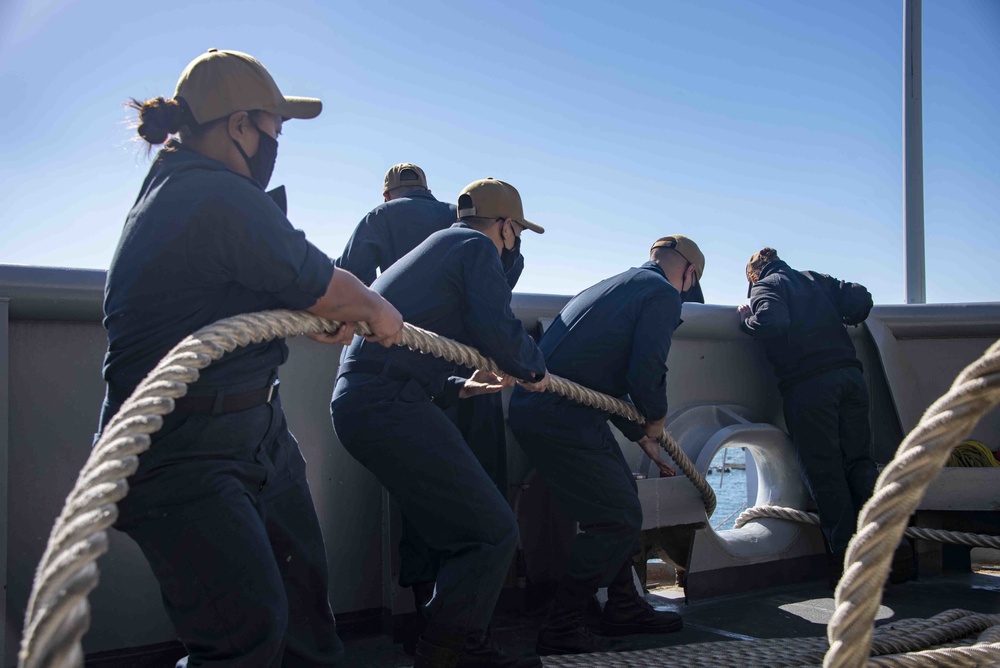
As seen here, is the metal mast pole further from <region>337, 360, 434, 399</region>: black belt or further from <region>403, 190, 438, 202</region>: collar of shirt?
<region>337, 360, 434, 399</region>: black belt

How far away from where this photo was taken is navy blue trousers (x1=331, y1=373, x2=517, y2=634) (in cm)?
262

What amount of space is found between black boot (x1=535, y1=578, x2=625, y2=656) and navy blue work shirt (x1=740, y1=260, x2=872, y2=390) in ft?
6.17

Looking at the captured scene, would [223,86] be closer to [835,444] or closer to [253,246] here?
[253,246]

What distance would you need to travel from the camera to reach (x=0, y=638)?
2.54 m

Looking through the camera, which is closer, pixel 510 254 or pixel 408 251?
pixel 510 254

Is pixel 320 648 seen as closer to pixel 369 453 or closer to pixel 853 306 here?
pixel 369 453

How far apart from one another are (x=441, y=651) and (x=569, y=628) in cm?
85

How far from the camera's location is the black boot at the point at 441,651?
8.55ft

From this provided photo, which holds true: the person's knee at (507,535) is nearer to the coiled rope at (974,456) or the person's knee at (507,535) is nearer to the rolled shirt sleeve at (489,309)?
the rolled shirt sleeve at (489,309)

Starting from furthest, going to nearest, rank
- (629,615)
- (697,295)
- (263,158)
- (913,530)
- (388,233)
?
(697,295)
(913,530)
(388,233)
(629,615)
(263,158)

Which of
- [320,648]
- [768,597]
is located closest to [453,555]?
[320,648]

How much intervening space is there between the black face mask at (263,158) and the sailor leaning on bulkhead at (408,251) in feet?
4.37

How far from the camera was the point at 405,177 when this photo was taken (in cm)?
435

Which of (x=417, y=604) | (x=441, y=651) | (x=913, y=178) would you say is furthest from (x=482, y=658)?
(x=913, y=178)
